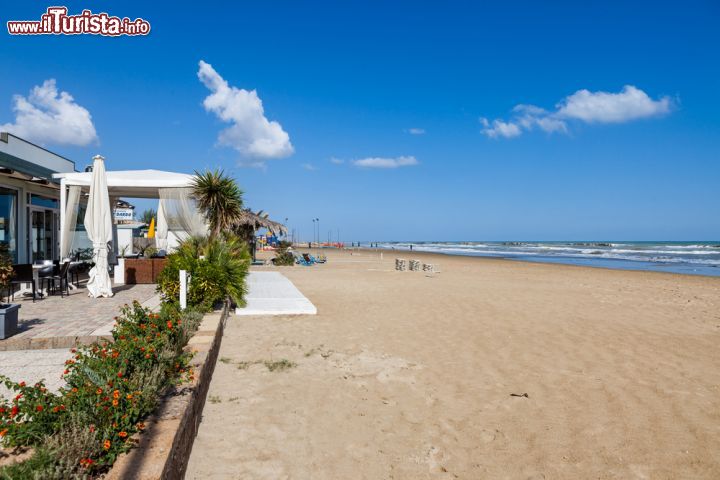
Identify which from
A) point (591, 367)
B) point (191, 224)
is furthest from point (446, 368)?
point (191, 224)

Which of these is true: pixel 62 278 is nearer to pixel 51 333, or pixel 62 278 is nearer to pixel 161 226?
pixel 161 226

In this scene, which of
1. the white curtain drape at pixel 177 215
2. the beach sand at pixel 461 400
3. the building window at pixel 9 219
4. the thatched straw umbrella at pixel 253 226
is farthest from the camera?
the thatched straw umbrella at pixel 253 226

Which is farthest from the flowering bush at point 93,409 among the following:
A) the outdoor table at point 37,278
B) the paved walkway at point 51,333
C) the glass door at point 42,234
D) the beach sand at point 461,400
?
the glass door at point 42,234

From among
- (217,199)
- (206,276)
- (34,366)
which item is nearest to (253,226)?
(217,199)

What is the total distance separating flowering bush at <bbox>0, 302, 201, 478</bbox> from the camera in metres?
2.26

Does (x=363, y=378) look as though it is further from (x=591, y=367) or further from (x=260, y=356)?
(x=591, y=367)

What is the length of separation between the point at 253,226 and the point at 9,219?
12.9m

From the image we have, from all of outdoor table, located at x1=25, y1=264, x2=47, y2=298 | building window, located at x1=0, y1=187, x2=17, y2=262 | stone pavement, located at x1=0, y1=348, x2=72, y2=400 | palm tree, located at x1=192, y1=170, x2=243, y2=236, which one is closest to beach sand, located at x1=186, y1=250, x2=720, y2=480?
stone pavement, located at x1=0, y1=348, x2=72, y2=400

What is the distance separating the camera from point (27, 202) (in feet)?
40.4

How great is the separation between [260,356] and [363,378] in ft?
4.56

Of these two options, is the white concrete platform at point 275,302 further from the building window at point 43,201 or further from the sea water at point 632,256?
the sea water at point 632,256

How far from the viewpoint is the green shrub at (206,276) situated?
703 centimetres

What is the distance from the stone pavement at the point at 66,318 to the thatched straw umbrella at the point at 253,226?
14160 mm

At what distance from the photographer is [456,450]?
10.9 ft
